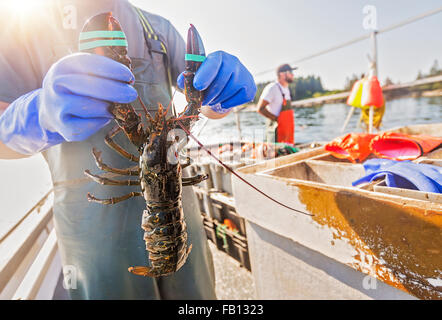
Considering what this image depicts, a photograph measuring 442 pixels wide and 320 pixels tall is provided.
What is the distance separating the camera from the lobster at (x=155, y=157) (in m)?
0.85

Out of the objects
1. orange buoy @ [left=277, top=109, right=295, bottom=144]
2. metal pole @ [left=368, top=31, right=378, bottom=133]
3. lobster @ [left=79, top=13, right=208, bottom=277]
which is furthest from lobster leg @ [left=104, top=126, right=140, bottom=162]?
metal pole @ [left=368, top=31, right=378, bottom=133]

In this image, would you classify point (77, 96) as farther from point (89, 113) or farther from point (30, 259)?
point (30, 259)

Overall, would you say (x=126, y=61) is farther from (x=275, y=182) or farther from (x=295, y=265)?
(x=295, y=265)

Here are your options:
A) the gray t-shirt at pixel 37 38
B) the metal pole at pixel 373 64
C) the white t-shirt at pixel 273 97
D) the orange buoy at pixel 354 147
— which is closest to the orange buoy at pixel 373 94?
the metal pole at pixel 373 64

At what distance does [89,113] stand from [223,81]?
68cm

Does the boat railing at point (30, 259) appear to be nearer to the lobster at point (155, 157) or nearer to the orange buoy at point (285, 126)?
the lobster at point (155, 157)

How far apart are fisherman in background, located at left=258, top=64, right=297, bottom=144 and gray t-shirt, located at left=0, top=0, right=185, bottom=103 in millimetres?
3432

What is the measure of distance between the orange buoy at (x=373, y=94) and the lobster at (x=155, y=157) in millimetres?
3847

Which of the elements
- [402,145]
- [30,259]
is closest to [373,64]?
[402,145]

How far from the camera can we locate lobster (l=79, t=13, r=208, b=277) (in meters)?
0.85

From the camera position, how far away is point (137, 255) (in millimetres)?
1375

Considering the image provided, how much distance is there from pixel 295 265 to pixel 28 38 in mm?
2133

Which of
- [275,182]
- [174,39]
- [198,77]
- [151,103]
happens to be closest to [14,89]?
[151,103]

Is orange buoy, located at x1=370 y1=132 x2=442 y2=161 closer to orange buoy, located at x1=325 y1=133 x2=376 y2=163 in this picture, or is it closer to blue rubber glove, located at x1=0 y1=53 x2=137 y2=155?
orange buoy, located at x1=325 y1=133 x2=376 y2=163
